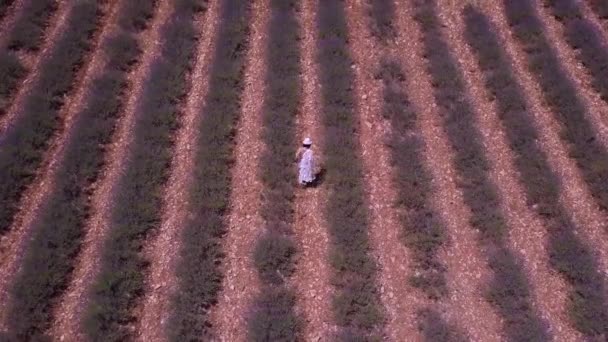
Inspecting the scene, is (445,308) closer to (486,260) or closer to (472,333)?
(472,333)

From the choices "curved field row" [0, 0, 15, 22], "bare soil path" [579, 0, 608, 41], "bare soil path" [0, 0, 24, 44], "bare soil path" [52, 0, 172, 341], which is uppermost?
"bare soil path" [579, 0, 608, 41]

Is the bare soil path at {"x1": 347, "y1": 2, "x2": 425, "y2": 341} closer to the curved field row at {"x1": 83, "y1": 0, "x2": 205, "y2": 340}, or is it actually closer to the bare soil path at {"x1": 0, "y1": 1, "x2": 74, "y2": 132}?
the curved field row at {"x1": 83, "y1": 0, "x2": 205, "y2": 340}

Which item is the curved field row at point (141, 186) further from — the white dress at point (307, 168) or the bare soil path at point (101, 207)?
the white dress at point (307, 168)

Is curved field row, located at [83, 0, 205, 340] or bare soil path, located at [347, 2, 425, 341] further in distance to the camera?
bare soil path, located at [347, 2, 425, 341]

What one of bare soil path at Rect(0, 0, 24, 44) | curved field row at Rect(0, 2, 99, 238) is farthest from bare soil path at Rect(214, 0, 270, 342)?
bare soil path at Rect(0, 0, 24, 44)

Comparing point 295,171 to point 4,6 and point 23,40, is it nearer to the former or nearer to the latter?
point 23,40

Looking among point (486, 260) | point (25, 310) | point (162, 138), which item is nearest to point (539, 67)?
point (486, 260)
